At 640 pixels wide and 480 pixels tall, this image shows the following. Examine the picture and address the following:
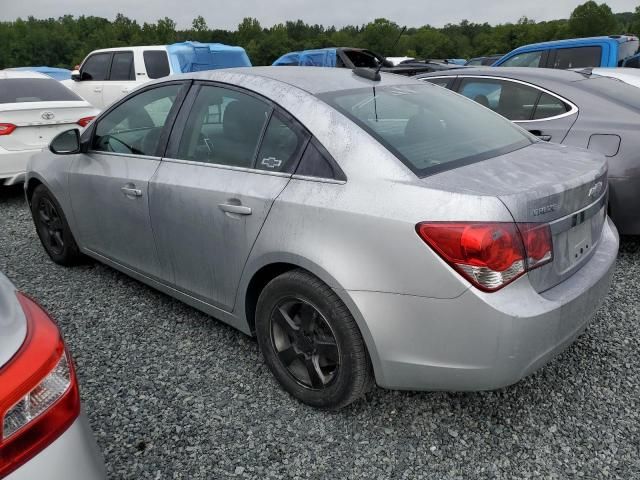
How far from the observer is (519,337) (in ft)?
6.10

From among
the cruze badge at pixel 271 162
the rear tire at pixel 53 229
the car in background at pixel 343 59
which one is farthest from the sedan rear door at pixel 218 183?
the car in background at pixel 343 59

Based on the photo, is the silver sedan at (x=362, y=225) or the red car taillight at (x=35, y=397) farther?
the silver sedan at (x=362, y=225)

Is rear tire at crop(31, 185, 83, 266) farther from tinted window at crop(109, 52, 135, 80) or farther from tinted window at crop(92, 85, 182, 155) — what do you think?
tinted window at crop(109, 52, 135, 80)

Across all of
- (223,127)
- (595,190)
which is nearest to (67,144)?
(223,127)

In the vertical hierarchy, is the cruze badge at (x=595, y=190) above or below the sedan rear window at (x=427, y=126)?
below

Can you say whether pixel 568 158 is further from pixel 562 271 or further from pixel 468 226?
pixel 468 226

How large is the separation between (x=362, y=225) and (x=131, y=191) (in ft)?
5.37

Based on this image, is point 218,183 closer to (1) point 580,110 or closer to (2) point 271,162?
(2) point 271,162

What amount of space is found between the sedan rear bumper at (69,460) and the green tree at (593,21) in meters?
58.6

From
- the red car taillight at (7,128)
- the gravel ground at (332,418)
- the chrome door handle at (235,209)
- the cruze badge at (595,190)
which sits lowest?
the gravel ground at (332,418)

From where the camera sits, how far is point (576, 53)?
26.7 feet

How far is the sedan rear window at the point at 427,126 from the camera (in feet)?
7.29

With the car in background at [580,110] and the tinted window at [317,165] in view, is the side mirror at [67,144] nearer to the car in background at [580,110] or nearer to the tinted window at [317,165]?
the tinted window at [317,165]

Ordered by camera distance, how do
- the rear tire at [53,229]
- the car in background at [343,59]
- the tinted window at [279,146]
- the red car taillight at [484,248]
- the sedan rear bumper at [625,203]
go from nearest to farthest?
the red car taillight at [484,248] < the tinted window at [279,146] < the sedan rear bumper at [625,203] < the rear tire at [53,229] < the car in background at [343,59]
